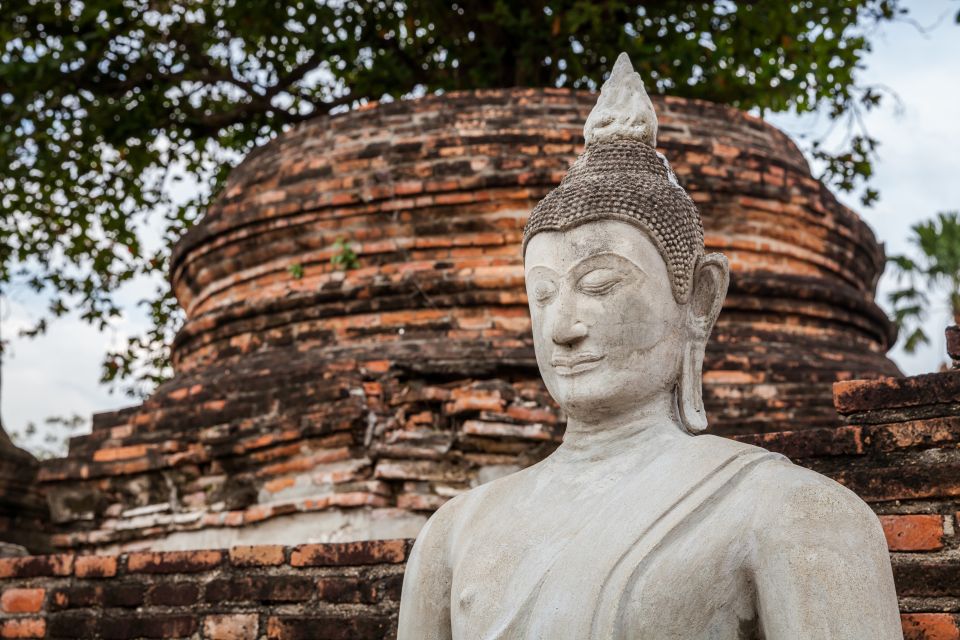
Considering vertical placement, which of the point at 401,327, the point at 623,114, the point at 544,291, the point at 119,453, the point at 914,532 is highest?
the point at 401,327

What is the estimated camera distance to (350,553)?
13.5ft

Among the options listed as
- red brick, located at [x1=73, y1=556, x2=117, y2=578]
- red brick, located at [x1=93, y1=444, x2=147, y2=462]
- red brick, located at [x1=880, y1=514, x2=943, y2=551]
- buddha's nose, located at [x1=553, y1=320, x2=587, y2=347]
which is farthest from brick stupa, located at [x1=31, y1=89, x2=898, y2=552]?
buddha's nose, located at [x1=553, y1=320, x2=587, y2=347]

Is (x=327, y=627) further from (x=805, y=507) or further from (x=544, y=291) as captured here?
(x=805, y=507)

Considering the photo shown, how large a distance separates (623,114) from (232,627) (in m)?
2.36

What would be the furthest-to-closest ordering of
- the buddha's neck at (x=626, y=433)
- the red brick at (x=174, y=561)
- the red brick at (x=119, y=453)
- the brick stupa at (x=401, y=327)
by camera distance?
the red brick at (x=119, y=453), the brick stupa at (x=401, y=327), the red brick at (x=174, y=561), the buddha's neck at (x=626, y=433)

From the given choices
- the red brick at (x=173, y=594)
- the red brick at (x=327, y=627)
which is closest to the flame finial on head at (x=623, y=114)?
the red brick at (x=327, y=627)

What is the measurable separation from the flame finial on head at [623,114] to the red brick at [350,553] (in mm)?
1653

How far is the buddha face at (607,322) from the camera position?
2.58m

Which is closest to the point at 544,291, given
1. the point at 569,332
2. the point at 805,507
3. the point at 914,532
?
the point at 569,332

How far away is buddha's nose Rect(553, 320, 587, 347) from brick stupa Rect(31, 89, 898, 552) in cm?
318

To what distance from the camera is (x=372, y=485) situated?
5.82 m

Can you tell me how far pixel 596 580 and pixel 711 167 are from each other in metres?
5.18

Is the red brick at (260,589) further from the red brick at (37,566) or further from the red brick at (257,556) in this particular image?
the red brick at (37,566)

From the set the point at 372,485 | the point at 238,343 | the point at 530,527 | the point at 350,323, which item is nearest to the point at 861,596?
the point at 530,527
